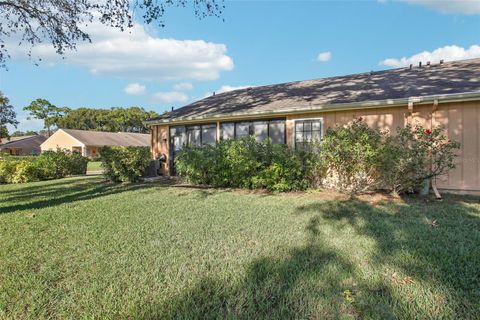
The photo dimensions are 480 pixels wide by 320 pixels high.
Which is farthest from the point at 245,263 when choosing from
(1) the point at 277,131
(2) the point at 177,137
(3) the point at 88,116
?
(3) the point at 88,116

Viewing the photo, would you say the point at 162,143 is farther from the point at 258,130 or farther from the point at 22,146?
the point at 22,146

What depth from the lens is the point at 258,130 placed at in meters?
11.2

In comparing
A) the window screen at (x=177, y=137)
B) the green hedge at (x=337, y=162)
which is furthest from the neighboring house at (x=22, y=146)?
the green hedge at (x=337, y=162)

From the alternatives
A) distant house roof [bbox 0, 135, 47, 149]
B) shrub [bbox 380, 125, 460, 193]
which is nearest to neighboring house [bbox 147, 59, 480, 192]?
shrub [bbox 380, 125, 460, 193]

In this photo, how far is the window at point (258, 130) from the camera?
10.7 meters

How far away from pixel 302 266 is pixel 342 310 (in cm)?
89

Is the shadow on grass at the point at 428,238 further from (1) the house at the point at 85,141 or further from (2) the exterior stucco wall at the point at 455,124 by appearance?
(1) the house at the point at 85,141

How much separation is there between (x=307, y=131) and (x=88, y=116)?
6493 centimetres

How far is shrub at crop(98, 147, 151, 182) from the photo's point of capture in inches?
446

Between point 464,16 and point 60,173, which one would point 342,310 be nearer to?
point 464,16

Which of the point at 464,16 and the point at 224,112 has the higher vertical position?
the point at 464,16

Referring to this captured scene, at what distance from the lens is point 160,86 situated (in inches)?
1064

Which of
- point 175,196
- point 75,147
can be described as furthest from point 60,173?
point 75,147

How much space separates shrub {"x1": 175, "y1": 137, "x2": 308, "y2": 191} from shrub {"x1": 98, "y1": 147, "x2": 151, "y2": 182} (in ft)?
7.54
